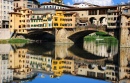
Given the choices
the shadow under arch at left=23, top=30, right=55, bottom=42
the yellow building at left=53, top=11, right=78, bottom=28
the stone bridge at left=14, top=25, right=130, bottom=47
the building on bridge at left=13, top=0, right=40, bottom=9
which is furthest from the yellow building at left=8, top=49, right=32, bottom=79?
the building on bridge at left=13, top=0, right=40, bottom=9

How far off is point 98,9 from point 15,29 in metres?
23.1

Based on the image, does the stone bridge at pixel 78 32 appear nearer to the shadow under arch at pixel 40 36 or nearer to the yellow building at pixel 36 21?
the shadow under arch at pixel 40 36

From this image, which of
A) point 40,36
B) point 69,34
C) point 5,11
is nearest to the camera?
point 69,34

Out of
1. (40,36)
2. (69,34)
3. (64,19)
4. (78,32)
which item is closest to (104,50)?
(78,32)

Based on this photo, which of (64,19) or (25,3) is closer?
(64,19)

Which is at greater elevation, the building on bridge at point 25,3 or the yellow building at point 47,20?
the building on bridge at point 25,3

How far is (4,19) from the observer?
79.8 meters

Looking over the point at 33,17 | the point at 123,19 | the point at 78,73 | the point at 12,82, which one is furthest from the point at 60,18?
the point at 12,82

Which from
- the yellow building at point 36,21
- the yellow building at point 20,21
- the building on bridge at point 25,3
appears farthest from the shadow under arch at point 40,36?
the building on bridge at point 25,3

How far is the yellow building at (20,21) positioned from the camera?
243 ft

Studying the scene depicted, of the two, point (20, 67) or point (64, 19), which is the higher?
point (64, 19)

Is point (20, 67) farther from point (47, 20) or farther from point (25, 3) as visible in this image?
point (25, 3)

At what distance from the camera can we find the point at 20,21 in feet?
248

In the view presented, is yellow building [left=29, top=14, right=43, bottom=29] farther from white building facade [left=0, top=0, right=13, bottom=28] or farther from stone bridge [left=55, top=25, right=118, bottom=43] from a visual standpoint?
white building facade [left=0, top=0, right=13, bottom=28]
